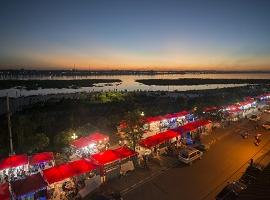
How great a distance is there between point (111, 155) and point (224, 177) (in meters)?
9.31

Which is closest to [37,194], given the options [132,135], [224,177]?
A: [132,135]

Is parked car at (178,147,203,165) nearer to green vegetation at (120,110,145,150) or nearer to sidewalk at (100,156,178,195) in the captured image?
sidewalk at (100,156,178,195)

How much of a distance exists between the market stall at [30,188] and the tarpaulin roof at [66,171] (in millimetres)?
585

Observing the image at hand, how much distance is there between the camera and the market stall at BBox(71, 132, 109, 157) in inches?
999

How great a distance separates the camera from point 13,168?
2055 centimetres

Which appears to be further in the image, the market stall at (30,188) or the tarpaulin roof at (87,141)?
the tarpaulin roof at (87,141)

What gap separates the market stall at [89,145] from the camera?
25375 mm

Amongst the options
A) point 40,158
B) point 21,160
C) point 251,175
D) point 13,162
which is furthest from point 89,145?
point 251,175

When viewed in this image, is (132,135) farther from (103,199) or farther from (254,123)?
(254,123)

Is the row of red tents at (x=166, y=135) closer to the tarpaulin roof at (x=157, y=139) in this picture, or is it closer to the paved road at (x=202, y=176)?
the tarpaulin roof at (x=157, y=139)

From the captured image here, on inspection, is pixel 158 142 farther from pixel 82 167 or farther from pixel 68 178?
pixel 68 178

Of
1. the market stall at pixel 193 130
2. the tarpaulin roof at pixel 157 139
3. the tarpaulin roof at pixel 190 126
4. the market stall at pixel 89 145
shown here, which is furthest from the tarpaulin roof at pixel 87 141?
the tarpaulin roof at pixel 190 126

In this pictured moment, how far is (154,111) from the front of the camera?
4919 centimetres

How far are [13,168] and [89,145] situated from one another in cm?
758
